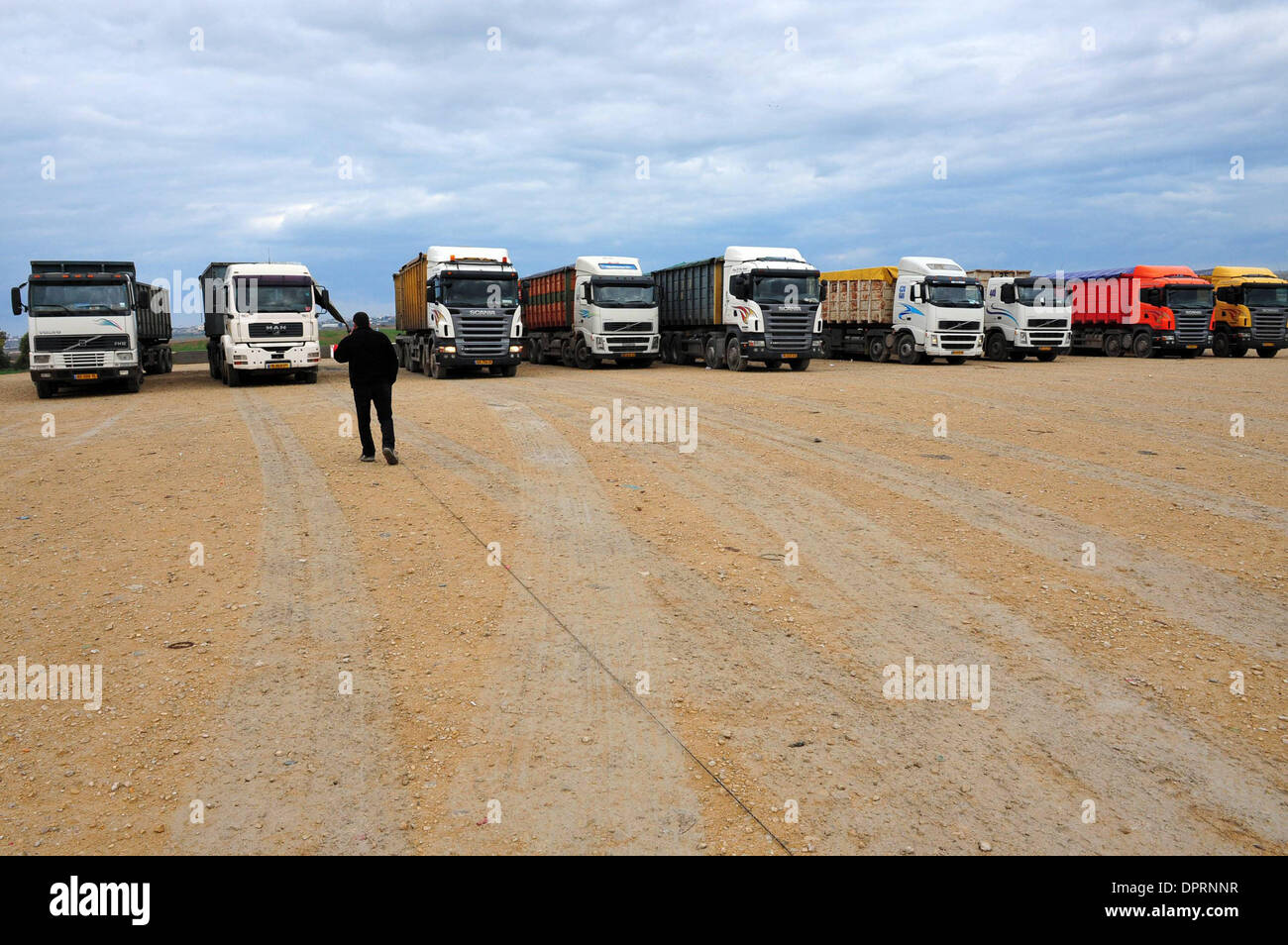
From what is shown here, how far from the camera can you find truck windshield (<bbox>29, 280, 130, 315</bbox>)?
830 inches

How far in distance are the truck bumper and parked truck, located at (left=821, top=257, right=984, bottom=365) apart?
65.1ft

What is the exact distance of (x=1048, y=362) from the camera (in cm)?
3300

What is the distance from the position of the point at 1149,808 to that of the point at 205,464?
35.7 ft

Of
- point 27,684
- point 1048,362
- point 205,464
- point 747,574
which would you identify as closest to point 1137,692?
point 747,574

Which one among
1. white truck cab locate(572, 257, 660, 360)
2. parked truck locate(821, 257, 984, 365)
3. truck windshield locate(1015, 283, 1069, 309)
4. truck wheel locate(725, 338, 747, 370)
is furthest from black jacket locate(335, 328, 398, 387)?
truck windshield locate(1015, 283, 1069, 309)

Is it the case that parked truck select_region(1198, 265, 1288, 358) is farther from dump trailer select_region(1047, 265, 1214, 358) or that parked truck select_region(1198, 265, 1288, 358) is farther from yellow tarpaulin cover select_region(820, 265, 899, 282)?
yellow tarpaulin cover select_region(820, 265, 899, 282)

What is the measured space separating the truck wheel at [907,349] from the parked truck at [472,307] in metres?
13.5

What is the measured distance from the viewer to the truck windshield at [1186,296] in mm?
33344

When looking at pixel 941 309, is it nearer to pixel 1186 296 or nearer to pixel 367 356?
pixel 1186 296

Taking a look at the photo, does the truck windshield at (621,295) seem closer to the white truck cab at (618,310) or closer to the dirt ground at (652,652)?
the white truck cab at (618,310)

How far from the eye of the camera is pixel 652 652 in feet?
17.2

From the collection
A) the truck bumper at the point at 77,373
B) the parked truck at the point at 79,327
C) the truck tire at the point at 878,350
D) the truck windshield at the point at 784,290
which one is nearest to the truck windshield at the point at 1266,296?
the truck tire at the point at 878,350

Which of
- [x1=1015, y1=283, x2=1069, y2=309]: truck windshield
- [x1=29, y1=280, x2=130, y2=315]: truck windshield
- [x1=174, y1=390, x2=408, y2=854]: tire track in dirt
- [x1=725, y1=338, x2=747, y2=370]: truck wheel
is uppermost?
[x1=1015, y1=283, x2=1069, y2=309]: truck windshield
